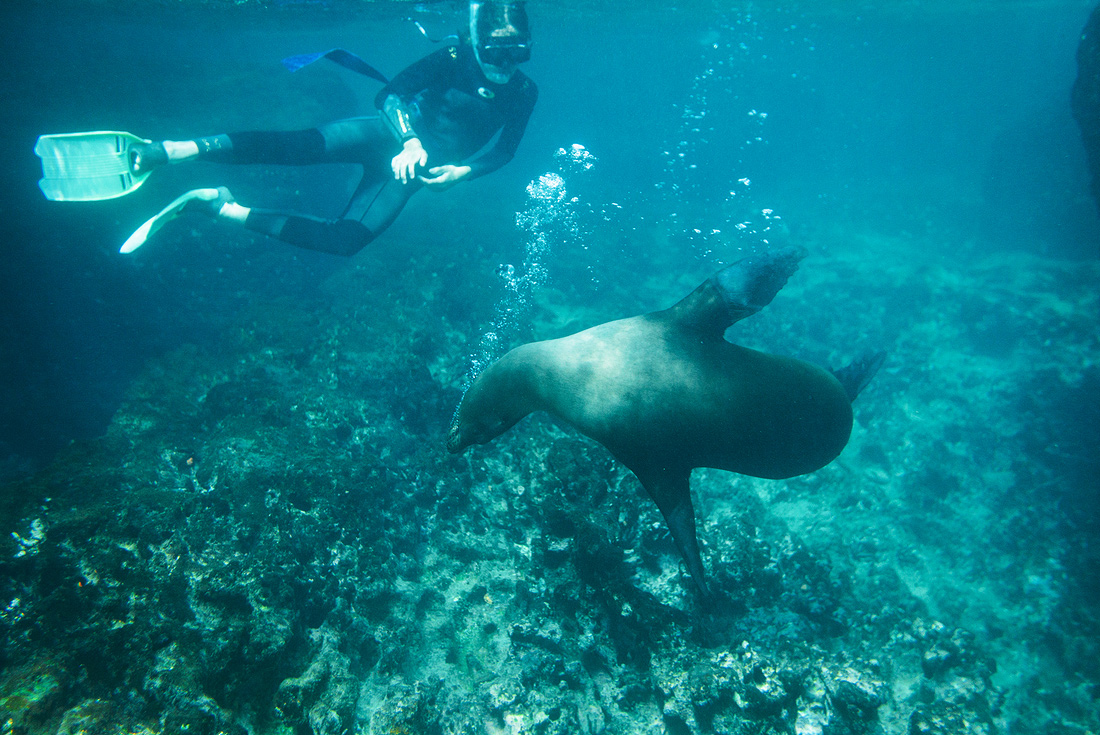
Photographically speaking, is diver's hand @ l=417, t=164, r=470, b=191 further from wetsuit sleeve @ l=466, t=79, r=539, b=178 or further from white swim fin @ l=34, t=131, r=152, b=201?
white swim fin @ l=34, t=131, r=152, b=201

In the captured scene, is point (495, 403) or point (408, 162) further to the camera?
point (408, 162)

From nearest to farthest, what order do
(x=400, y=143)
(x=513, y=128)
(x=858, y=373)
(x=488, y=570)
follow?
(x=858, y=373) → (x=488, y=570) → (x=400, y=143) → (x=513, y=128)

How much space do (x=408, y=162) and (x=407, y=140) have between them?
441 mm

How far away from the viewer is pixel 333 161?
6.17 metres

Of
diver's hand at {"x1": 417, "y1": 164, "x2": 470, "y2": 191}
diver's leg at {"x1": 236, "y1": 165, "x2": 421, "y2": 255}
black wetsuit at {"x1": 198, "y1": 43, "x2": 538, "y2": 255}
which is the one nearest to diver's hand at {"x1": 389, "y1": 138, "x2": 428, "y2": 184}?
diver's hand at {"x1": 417, "y1": 164, "x2": 470, "y2": 191}

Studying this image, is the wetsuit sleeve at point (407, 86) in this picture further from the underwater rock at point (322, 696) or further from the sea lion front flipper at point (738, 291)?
the underwater rock at point (322, 696)

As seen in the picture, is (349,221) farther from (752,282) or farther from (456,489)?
(752,282)

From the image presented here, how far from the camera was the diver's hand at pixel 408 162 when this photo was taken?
5.10 meters

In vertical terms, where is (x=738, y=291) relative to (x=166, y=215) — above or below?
above

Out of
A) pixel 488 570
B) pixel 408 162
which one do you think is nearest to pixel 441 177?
pixel 408 162

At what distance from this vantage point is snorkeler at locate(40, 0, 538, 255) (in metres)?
5.39

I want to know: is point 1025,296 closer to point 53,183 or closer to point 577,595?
point 577,595

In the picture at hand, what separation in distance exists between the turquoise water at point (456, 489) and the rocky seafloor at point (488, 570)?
0.03m

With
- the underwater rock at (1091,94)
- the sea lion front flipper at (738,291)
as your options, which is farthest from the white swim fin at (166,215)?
the underwater rock at (1091,94)
